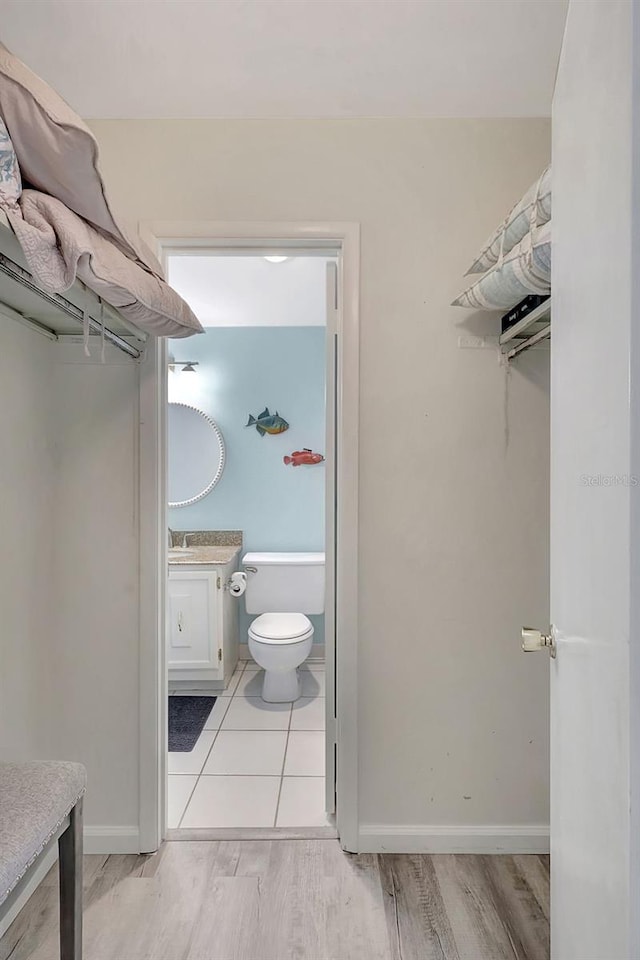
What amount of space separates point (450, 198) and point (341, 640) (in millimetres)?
1468

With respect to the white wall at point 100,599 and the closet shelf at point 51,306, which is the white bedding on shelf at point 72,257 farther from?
the white wall at point 100,599

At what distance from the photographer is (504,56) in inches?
66.1

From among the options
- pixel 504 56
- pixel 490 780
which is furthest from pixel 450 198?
pixel 490 780

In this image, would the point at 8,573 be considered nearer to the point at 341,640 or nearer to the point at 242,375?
the point at 341,640

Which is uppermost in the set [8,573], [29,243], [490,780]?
[29,243]

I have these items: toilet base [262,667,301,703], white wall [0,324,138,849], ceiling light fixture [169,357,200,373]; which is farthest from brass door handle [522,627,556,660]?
ceiling light fixture [169,357,200,373]

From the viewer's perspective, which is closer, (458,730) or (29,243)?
(29,243)

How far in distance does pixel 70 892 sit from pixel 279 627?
2127mm

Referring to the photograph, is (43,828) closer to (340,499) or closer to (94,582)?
(94,582)

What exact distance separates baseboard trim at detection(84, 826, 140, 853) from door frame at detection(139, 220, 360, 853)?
3 cm

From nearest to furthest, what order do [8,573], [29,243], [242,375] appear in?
1. [29,243]
2. [8,573]
3. [242,375]

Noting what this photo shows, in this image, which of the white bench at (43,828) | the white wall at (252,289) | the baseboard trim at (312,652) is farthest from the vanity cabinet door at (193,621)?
the white bench at (43,828)

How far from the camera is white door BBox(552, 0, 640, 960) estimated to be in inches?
25.8

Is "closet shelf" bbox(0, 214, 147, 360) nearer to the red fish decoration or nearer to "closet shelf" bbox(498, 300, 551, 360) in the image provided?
"closet shelf" bbox(498, 300, 551, 360)
